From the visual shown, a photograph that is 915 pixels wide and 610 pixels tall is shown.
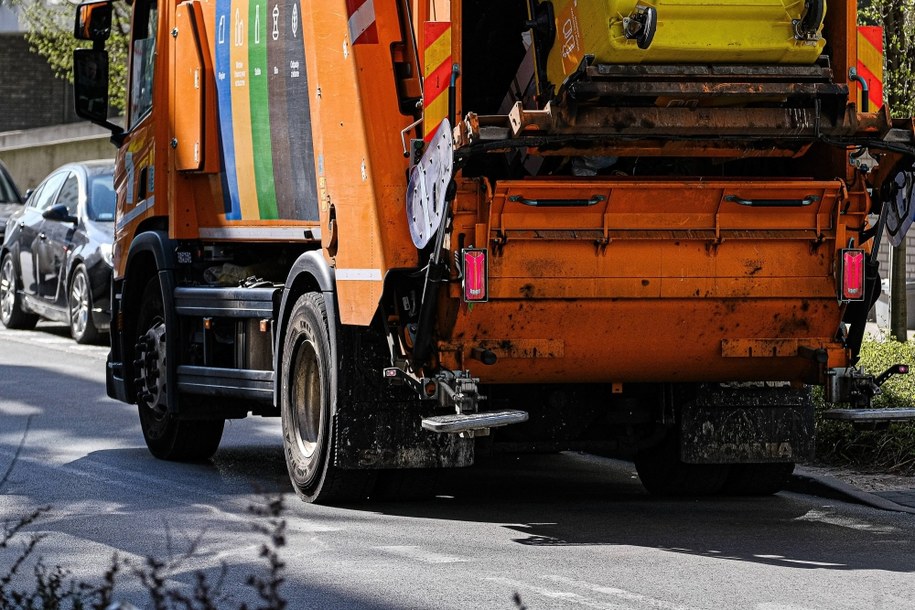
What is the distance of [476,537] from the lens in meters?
8.00

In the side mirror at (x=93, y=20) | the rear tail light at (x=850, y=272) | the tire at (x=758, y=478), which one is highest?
the side mirror at (x=93, y=20)


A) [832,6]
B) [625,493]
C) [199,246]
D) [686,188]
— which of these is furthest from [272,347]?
[832,6]

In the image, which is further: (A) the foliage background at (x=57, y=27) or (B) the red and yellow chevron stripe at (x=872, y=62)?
(A) the foliage background at (x=57, y=27)

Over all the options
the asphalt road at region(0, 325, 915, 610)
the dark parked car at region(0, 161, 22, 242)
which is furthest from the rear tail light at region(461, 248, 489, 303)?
the dark parked car at region(0, 161, 22, 242)

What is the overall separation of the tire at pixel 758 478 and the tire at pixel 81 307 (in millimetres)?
9840

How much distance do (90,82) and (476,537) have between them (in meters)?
4.73

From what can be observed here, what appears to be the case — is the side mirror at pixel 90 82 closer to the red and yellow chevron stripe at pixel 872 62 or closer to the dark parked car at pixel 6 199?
the red and yellow chevron stripe at pixel 872 62

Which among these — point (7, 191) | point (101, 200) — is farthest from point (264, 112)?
point (7, 191)

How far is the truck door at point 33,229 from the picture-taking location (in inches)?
761

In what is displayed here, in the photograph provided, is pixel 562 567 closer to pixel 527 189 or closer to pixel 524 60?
pixel 527 189

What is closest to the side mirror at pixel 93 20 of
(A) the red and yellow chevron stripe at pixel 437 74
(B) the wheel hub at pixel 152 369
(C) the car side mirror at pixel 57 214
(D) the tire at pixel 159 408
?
(D) the tire at pixel 159 408

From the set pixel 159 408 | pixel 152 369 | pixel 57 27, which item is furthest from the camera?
pixel 57 27

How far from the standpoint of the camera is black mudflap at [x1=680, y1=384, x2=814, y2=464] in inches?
348

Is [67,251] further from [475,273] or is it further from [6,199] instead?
[475,273]
